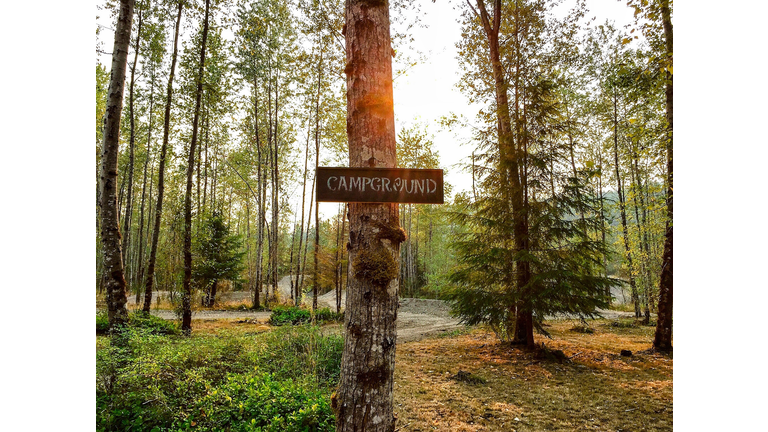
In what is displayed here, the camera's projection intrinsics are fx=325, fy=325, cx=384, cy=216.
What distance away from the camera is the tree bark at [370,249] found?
1902mm

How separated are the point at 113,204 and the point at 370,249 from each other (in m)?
4.95

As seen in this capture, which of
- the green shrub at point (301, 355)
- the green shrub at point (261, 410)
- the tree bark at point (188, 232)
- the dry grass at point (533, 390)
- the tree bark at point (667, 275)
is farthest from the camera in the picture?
the tree bark at point (188, 232)

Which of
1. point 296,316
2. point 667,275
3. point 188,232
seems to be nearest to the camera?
point 667,275

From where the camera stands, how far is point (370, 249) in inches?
78.6

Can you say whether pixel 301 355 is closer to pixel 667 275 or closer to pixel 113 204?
pixel 113 204

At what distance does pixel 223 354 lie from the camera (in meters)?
5.45

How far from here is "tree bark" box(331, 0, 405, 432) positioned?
1.90m

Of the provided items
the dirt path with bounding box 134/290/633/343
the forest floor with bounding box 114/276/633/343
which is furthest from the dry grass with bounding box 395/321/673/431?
the forest floor with bounding box 114/276/633/343

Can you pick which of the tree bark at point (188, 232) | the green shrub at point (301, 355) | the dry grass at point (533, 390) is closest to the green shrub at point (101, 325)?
the tree bark at point (188, 232)

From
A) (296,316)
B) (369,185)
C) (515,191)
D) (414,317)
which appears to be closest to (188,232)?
(296,316)

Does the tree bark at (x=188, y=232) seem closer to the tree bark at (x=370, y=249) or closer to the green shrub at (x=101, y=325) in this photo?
the green shrub at (x=101, y=325)

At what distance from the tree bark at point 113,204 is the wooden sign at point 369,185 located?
457cm

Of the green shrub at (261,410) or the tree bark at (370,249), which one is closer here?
the tree bark at (370,249)

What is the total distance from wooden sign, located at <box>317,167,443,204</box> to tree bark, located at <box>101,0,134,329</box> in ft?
15.0
